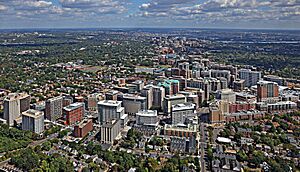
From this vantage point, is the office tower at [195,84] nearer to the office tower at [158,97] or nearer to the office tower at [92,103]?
the office tower at [158,97]

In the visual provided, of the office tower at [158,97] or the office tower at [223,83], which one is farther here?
the office tower at [223,83]

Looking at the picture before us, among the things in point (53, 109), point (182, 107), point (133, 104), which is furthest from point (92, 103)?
point (182, 107)

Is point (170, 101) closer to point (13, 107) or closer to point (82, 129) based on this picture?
point (82, 129)

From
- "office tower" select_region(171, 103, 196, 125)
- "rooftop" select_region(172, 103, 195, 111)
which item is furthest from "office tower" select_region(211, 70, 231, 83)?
"office tower" select_region(171, 103, 196, 125)

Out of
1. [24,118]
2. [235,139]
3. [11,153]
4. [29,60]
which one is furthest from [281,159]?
[29,60]

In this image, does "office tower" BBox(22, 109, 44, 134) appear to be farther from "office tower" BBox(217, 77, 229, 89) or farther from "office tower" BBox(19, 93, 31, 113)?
"office tower" BBox(217, 77, 229, 89)

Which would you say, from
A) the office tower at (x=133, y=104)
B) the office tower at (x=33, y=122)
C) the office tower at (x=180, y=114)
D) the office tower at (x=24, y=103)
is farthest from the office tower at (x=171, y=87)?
the office tower at (x=24, y=103)

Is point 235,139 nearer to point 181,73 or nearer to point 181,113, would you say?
point 181,113

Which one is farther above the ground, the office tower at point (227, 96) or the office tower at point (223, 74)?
the office tower at point (223, 74)
